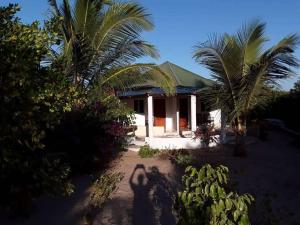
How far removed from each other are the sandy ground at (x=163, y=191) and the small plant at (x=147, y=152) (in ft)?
0.89

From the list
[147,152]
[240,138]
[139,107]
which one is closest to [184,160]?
[147,152]

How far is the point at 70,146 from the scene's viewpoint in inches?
478

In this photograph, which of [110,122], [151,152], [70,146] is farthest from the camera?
[151,152]

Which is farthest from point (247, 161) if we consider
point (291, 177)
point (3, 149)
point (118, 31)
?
point (3, 149)

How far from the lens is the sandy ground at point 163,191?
8734 mm

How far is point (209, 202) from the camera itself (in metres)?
4.25

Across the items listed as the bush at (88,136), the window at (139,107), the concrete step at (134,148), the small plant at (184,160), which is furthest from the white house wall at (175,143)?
the window at (139,107)

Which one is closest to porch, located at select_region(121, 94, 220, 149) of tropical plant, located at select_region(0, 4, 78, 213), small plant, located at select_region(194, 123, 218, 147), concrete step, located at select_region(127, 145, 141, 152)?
concrete step, located at select_region(127, 145, 141, 152)

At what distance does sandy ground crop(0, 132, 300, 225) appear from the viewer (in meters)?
8.73

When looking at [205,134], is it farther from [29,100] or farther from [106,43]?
[29,100]

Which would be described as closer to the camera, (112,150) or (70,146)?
(70,146)

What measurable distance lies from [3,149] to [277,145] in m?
16.8

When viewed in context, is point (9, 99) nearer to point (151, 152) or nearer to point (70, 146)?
point (70, 146)

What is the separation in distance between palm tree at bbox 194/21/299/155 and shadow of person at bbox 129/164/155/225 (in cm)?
388
